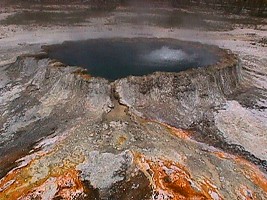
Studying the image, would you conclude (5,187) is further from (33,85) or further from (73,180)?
(33,85)

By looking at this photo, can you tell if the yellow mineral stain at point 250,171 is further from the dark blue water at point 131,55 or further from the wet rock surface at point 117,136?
the dark blue water at point 131,55

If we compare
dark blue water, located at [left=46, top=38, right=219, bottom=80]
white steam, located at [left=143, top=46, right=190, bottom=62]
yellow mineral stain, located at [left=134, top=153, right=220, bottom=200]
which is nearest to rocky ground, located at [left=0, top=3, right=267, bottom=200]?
yellow mineral stain, located at [left=134, top=153, right=220, bottom=200]

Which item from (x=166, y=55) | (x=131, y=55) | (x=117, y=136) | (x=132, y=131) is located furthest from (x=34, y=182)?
(x=166, y=55)

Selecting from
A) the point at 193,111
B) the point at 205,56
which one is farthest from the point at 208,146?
the point at 205,56

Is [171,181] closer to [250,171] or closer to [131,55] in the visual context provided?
[250,171]

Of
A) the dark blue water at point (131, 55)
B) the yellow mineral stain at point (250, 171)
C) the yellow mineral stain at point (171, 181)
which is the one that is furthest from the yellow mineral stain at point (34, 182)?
the dark blue water at point (131, 55)
